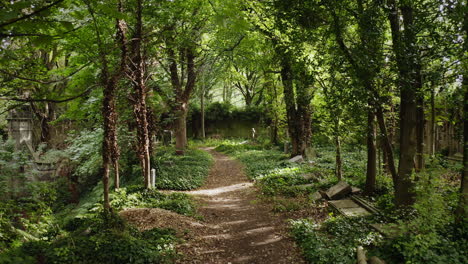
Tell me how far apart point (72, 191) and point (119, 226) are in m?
7.65

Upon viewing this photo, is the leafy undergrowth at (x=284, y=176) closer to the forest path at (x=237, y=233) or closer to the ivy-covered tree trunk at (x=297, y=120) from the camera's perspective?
the forest path at (x=237, y=233)

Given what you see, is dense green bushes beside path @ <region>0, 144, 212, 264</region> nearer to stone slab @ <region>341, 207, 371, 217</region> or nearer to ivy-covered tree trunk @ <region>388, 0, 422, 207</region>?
stone slab @ <region>341, 207, 371, 217</region>

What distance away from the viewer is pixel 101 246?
→ 5.31 meters

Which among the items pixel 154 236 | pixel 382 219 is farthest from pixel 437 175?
pixel 154 236

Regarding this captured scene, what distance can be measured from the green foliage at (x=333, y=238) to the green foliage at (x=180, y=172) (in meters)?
5.61

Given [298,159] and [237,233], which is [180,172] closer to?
[298,159]

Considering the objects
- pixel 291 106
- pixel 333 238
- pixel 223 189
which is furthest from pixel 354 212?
pixel 291 106

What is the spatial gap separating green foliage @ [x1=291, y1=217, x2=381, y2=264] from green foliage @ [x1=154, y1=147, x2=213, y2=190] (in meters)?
5.61

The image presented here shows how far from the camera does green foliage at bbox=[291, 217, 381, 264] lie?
17.3 feet

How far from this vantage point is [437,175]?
515 centimetres

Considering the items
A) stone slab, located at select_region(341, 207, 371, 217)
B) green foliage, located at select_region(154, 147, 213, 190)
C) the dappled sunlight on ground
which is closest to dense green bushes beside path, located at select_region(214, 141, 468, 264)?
stone slab, located at select_region(341, 207, 371, 217)

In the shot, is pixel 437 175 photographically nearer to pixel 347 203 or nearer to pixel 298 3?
pixel 347 203

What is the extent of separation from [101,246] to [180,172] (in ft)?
24.6

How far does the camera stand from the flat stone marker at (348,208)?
715 cm
